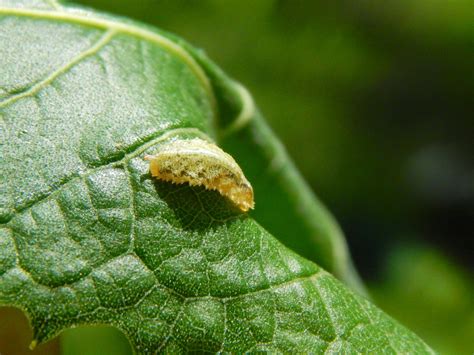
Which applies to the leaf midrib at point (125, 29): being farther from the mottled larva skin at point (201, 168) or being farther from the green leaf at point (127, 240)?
the mottled larva skin at point (201, 168)

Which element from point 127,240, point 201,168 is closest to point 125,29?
point 201,168

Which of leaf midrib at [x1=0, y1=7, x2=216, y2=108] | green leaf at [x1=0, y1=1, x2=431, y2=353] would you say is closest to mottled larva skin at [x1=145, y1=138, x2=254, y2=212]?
green leaf at [x1=0, y1=1, x2=431, y2=353]

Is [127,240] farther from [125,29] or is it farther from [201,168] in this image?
[125,29]

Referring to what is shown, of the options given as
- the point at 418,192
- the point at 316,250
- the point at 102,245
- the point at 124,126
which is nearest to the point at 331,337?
the point at 102,245

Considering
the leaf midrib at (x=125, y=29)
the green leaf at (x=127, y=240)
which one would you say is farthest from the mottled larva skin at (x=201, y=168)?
the leaf midrib at (x=125, y=29)

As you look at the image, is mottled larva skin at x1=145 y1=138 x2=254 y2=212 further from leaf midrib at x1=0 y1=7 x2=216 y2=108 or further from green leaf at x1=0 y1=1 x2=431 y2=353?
leaf midrib at x1=0 y1=7 x2=216 y2=108

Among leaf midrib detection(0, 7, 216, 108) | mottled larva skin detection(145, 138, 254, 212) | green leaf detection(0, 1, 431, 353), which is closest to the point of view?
green leaf detection(0, 1, 431, 353)

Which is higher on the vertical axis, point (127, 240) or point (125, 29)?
point (125, 29)

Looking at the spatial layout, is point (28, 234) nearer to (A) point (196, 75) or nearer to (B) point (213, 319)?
(B) point (213, 319)
